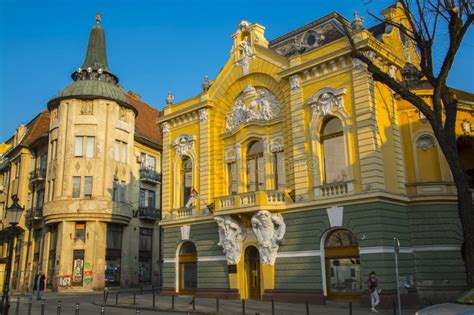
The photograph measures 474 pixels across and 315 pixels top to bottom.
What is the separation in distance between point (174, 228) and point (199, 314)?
1048cm

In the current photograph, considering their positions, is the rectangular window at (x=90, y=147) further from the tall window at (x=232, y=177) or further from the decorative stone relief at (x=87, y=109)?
the tall window at (x=232, y=177)

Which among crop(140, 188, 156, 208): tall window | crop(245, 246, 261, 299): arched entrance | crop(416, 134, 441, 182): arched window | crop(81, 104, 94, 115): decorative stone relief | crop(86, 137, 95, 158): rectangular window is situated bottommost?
crop(245, 246, 261, 299): arched entrance

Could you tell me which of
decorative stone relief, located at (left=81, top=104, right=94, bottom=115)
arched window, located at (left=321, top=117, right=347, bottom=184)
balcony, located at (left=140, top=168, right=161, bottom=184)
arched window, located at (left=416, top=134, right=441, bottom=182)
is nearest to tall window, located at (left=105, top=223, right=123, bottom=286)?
balcony, located at (left=140, top=168, right=161, bottom=184)

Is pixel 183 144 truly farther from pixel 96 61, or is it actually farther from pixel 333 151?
pixel 96 61

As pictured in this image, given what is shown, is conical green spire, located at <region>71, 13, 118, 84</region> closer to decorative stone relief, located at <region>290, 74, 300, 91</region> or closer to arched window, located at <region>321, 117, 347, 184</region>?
decorative stone relief, located at <region>290, 74, 300, 91</region>

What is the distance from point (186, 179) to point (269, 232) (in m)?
8.49

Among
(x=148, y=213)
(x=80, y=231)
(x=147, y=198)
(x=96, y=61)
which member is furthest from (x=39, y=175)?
(x=96, y=61)

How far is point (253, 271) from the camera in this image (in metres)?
26.2

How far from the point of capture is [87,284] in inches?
1535

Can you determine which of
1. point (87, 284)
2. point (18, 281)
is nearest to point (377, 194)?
point (87, 284)

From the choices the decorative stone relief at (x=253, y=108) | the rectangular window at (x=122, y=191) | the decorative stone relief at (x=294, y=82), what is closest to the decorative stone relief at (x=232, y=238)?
the decorative stone relief at (x=253, y=108)

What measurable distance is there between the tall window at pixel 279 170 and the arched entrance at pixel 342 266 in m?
4.27

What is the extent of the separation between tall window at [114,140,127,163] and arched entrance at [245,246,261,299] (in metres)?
20.9

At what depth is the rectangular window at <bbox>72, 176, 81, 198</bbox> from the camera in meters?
40.7
